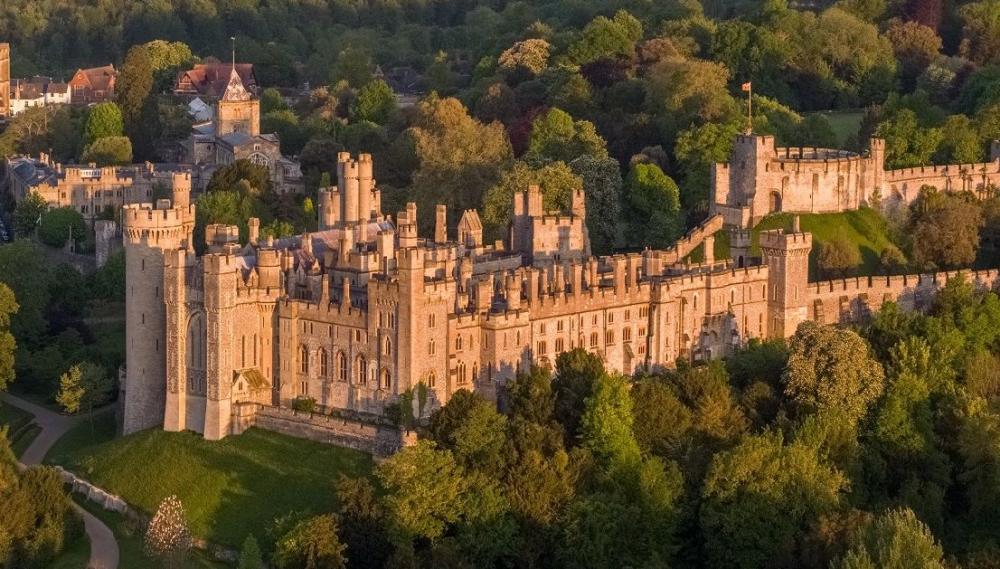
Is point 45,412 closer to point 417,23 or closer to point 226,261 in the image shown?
point 226,261

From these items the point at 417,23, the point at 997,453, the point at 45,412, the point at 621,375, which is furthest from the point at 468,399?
the point at 417,23

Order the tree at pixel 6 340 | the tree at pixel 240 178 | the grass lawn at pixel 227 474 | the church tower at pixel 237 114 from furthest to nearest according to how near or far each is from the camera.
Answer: the church tower at pixel 237 114 → the tree at pixel 240 178 → the tree at pixel 6 340 → the grass lawn at pixel 227 474

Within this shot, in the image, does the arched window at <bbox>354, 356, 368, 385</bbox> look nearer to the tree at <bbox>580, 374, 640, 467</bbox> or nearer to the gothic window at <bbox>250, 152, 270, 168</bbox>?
the tree at <bbox>580, 374, 640, 467</bbox>

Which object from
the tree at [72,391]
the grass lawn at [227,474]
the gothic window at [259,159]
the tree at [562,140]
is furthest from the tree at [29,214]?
the grass lawn at [227,474]

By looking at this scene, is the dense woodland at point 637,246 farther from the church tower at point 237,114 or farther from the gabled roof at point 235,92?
the gabled roof at point 235,92

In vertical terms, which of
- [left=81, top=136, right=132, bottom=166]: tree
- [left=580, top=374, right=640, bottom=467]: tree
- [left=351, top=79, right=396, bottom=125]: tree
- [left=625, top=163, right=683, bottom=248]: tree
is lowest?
[left=580, top=374, right=640, bottom=467]: tree

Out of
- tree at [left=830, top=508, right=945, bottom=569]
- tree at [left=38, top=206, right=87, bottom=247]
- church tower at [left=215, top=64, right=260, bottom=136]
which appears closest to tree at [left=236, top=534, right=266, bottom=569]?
tree at [left=830, top=508, right=945, bottom=569]

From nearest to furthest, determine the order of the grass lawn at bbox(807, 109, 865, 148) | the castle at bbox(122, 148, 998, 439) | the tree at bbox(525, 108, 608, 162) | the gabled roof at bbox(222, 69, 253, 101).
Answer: the castle at bbox(122, 148, 998, 439)
the tree at bbox(525, 108, 608, 162)
the grass lawn at bbox(807, 109, 865, 148)
the gabled roof at bbox(222, 69, 253, 101)
